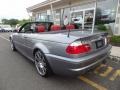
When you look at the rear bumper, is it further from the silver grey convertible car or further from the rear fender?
the rear fender

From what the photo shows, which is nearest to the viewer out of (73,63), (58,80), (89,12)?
(73,63)

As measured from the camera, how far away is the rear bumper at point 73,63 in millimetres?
2717

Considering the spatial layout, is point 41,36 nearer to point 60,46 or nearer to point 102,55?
point 60,46

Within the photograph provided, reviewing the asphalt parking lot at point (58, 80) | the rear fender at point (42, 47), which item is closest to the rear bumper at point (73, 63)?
the rear fender at point (42, 47)

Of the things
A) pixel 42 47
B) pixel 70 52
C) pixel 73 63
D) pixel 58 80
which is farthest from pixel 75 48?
pixel 58 80

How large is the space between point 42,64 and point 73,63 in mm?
1176

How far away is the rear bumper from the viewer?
2717 mm

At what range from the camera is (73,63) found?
269cm

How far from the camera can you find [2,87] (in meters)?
3.16

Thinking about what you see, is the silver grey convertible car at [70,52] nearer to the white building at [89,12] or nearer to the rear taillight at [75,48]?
the rear taillight at [75,48]

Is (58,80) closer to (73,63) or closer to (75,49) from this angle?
(73,63)

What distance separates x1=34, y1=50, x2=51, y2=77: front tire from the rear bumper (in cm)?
28

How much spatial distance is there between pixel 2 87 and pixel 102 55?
243 cm

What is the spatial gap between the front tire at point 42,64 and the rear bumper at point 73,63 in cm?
28
